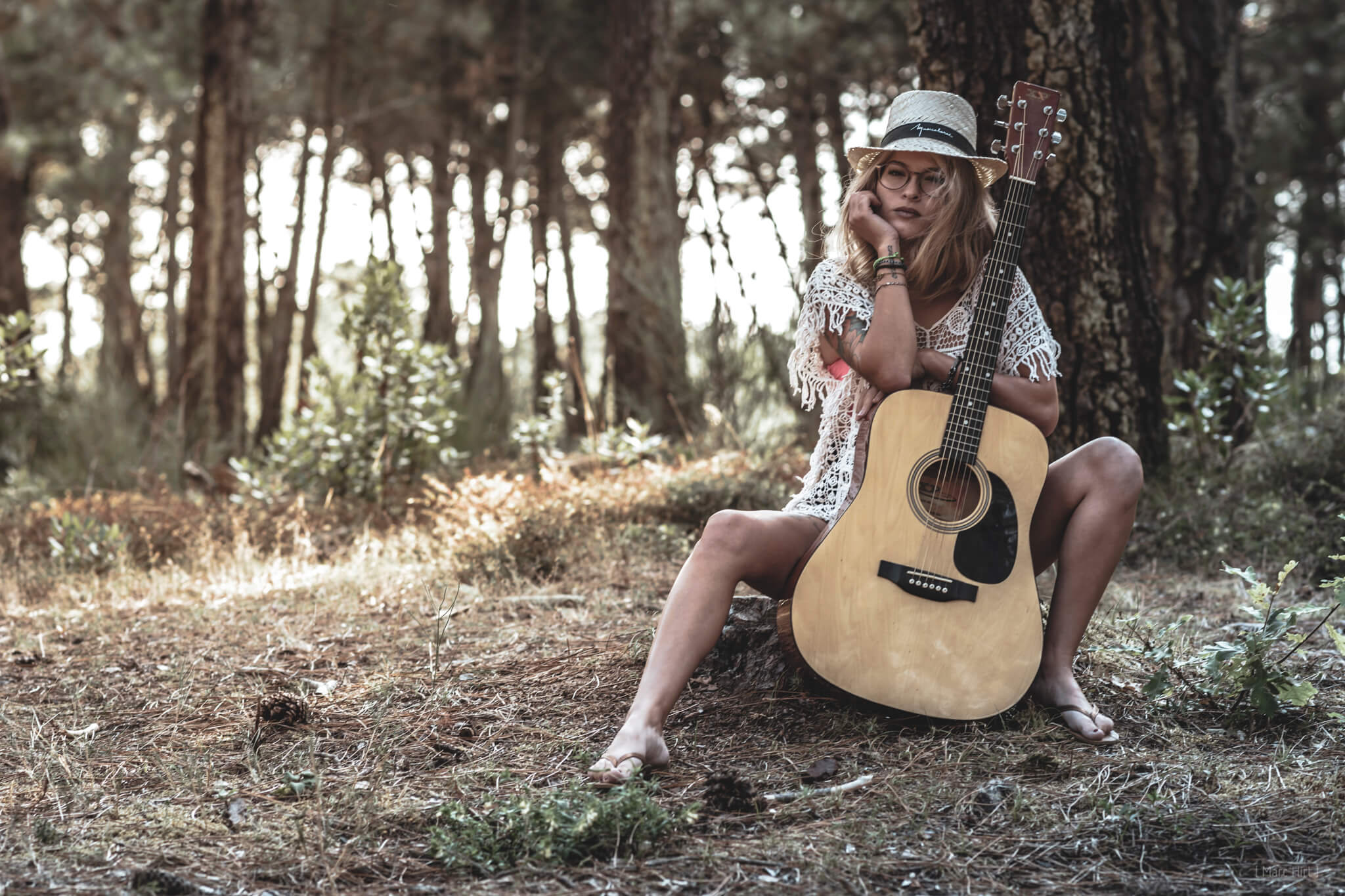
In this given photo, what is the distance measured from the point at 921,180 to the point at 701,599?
3.93 ft

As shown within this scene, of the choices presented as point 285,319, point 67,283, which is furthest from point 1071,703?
point 67,283

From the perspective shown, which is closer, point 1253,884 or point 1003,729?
point 1253,884

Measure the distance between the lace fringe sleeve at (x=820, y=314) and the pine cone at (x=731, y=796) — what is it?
913 millimetres

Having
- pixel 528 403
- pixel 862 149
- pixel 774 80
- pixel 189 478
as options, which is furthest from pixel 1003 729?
pixel 774 80

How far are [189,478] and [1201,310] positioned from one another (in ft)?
20.4

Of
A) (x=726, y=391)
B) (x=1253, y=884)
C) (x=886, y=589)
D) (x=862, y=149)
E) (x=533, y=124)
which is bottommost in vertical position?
(x=1253, y=884)

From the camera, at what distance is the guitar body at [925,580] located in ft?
8.11

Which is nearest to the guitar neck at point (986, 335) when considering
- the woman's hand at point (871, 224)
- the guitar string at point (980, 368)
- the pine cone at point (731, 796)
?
the guitar string at point (980, 368)

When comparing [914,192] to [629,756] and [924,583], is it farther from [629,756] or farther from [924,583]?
[629,756]

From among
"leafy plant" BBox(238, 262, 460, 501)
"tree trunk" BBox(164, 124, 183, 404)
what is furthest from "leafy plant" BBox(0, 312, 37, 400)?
"tree trunk" BBox(164, 124, 183, 404)

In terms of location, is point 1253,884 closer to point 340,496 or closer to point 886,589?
point 886,589

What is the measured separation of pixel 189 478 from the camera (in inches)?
270

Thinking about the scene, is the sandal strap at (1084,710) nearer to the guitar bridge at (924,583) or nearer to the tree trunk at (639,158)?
the guitar bridge at (924,583)

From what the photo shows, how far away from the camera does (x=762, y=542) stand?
2525 millimetres
